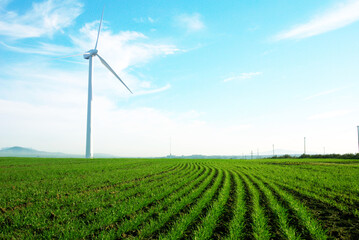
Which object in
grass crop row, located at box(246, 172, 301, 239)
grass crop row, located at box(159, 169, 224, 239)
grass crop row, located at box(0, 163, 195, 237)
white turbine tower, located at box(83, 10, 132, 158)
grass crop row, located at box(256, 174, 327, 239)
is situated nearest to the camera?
grass crop row, located at box(159, 169, 224, 239)

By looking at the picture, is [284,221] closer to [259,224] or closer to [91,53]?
[259,224]

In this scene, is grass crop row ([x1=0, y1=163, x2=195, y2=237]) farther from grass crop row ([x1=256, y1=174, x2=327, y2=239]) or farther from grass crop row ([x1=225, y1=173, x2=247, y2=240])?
grass crop row ([x1=256, y1=174, x2=327, y2=239])

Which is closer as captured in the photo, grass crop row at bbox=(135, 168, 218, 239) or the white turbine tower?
grass crop row at bbox=(135, 168, 218, 239)

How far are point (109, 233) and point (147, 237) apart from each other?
1370 millimetres

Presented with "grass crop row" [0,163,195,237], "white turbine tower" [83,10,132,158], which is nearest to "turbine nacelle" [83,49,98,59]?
"white turbine tower" [83,10,132,158]

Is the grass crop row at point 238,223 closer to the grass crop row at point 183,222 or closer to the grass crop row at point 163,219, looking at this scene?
the grass crop row at point 183,222

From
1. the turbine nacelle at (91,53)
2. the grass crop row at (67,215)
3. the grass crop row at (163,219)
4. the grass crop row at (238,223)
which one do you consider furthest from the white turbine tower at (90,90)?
the grass crop row at (238,223)

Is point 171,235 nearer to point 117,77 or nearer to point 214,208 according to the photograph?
point 214,208

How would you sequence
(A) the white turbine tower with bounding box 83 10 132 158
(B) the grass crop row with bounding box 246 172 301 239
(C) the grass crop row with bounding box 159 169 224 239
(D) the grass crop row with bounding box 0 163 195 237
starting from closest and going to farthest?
(C) the grass crop row with bounding box 159 169 224 239
(B) the grass crop row with bounding box 246 172 301 239
(D) the grass crop row with bounding box 0 163 195 237
(A) the white turbine tower with bounding box 83 10 132 158

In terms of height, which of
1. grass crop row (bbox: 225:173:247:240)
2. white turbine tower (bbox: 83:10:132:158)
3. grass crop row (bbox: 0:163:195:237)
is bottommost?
grass crop row (bbox: 0:163:195:237)

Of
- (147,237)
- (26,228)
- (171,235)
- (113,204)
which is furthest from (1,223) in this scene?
(171,235)

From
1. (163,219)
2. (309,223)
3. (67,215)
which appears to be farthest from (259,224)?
(67,215)

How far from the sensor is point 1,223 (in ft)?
28.7

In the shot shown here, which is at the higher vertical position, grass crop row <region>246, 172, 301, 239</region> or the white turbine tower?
the white turbine tower
